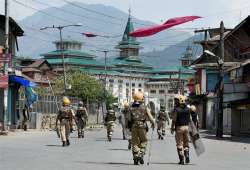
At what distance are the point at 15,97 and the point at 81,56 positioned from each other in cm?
12063

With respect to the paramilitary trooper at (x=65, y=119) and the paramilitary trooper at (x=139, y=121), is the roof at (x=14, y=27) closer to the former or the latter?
the paramilitary trooper at (x=65, y=119)

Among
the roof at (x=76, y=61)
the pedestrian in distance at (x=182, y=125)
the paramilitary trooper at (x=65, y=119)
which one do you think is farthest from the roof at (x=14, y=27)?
the roof at (x=76, y=61)

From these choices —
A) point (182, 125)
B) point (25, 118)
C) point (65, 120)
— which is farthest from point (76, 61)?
point (182, 125)

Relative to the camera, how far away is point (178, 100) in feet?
63.0

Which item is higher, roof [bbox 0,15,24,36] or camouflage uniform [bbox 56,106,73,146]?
roof [bbox 0,15,24,36]

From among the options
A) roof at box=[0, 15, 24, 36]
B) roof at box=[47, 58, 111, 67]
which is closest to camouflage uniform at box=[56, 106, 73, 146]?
roof at box=[0, 15, 24, 36]

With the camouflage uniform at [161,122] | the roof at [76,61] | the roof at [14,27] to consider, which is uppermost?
the roof at [76,61]

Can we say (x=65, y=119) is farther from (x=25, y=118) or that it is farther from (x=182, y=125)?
(x=25, y=118)

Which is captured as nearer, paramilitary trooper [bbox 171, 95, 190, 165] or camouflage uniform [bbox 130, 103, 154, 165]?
camouflage uniform [bbox 130, 103, 154, 165]

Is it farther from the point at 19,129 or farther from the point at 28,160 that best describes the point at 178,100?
the point at 19,129

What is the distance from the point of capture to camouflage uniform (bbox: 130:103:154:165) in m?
18.0

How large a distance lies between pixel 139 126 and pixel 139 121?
157mm

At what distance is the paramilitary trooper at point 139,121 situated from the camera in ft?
59.1

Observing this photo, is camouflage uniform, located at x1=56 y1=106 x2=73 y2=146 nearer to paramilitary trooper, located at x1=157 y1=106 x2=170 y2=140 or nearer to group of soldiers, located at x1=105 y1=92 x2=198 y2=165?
group of soldiers, located at x1=105 y1=92 x2=198 y2=165
